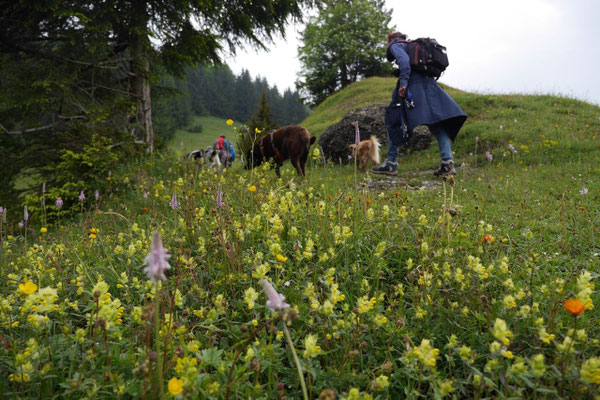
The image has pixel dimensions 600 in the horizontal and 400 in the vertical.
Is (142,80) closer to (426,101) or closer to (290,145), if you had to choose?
(290,145)

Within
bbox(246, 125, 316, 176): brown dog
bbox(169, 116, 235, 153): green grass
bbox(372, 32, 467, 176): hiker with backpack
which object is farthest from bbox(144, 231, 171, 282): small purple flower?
bbox(169, 116, 235, 153): green grass

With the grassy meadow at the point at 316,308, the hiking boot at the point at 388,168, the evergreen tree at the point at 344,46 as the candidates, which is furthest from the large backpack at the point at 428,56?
the evergreen tree at the point at 344,46

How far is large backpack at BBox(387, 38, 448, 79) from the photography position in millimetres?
6289

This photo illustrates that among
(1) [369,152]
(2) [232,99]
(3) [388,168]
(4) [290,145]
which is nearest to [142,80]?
(4) [290,145]

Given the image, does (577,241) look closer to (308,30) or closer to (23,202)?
(23,202)

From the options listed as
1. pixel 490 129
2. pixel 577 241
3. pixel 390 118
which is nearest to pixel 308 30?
pixel 490 129

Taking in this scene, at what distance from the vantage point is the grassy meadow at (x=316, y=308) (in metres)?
1.24

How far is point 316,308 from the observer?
1.49m

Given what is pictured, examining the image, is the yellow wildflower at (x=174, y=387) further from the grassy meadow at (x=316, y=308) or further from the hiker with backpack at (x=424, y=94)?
the hiker with backpack at (x=424, y=94)

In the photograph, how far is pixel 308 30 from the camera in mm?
37469

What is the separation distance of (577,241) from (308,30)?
39826 millimetres

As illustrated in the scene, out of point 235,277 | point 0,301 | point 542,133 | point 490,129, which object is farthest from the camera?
point 490,129

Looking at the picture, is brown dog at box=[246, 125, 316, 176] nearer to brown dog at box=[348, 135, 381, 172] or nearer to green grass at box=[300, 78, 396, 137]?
brown dog at box=[348, 135, 381, 172]

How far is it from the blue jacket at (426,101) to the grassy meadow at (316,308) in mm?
2279
